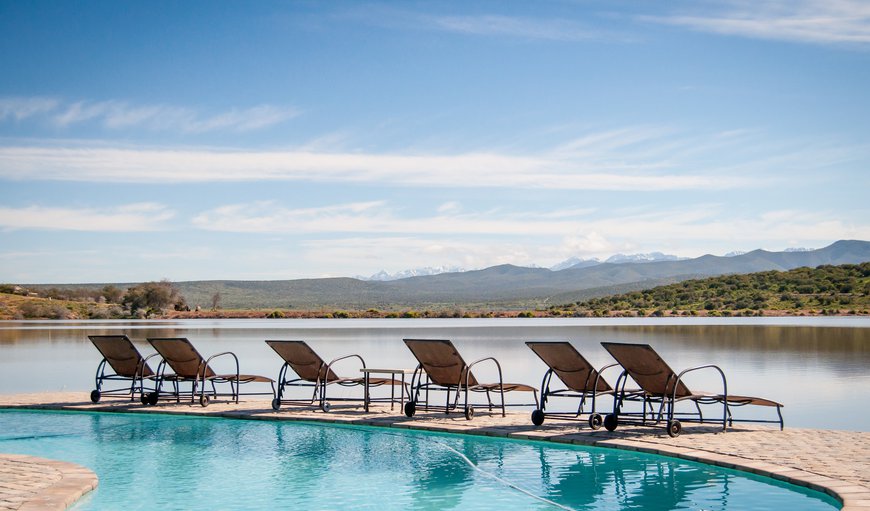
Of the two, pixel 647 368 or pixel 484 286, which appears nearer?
pixel 647 368

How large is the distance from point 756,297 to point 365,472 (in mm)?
49698

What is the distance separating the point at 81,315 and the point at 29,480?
55.1 meters

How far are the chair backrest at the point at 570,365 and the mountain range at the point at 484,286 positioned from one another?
7592cm

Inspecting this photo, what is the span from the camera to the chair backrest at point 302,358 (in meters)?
11.5

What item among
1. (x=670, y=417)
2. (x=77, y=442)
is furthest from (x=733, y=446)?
(x=77, y=442)

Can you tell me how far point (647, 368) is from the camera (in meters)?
9.27

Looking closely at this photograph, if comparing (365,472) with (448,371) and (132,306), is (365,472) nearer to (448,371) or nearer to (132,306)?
(448,371)

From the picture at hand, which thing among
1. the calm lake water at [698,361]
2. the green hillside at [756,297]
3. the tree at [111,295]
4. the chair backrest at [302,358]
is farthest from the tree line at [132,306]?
the chair backrest at [302,358]

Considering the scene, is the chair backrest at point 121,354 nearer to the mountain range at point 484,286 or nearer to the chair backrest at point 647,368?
the chair backrest at point 647,368

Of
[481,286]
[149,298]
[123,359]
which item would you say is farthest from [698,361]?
[481,286]

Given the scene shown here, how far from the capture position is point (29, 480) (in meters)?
6.98

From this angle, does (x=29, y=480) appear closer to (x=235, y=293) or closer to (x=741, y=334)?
(x=741, y=334)

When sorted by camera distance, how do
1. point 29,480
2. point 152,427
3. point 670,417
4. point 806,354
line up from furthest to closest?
point 806,354 < point 152,427 < point 670,417 < point 29,480

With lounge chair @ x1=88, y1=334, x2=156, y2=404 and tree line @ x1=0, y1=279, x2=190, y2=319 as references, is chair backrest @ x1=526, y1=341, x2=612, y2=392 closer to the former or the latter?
lounge chair @ x1=88, y1=334, x2=156, y2=404
